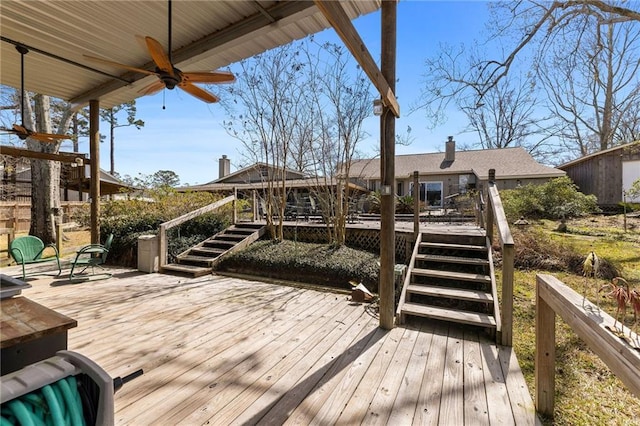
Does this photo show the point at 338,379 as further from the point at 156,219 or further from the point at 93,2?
the point at 156,219

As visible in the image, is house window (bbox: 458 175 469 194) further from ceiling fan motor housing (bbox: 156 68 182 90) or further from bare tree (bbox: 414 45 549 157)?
ceiling fan motor housing (bbox: 156 68 182 90)

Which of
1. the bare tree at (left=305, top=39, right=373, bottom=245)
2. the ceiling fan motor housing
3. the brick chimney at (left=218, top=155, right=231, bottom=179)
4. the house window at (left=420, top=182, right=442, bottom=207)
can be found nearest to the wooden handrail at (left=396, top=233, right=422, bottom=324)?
the bare tree at (left=305, top=39, right=373, bottom=245)

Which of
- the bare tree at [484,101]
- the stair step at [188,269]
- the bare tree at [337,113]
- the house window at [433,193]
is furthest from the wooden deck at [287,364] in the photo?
the house window at [433,193]

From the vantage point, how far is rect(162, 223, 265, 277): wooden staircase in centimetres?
633

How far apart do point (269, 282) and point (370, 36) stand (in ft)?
18.5

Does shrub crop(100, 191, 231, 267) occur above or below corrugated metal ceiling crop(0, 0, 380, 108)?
below

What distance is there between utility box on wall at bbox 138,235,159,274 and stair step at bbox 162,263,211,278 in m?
0.25

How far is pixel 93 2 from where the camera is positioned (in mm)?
3486

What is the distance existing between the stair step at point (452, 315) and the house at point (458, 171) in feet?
37.9

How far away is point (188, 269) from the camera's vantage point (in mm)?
6172

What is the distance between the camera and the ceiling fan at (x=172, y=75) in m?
3.14

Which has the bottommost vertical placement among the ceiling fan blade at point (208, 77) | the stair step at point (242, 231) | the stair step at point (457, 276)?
the stair step at point (457, 276)

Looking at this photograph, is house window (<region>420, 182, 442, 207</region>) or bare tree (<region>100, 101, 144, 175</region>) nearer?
house window (<region>420, 182, 442, 207</region>)

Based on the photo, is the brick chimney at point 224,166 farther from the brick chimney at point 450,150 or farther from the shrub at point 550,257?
the shrub at point 550,257
